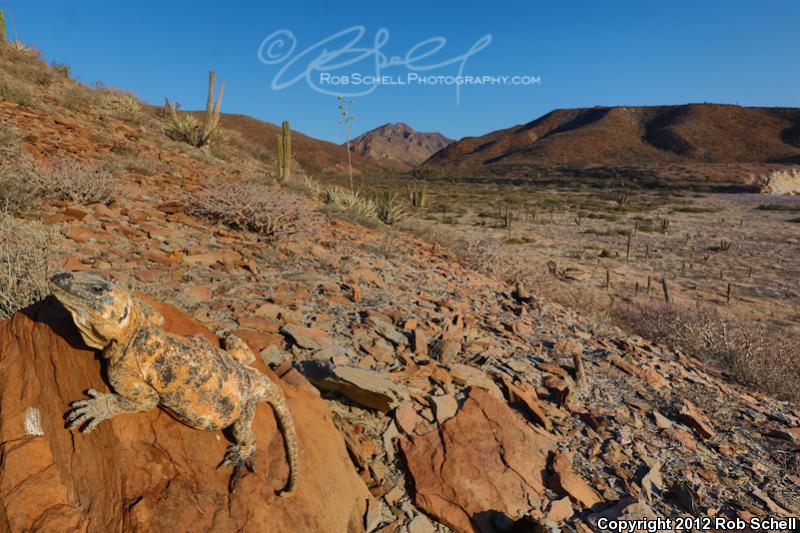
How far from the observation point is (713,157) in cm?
6694

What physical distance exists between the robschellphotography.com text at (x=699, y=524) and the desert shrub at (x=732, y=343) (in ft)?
10.4

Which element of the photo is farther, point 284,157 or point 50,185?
point 284,157

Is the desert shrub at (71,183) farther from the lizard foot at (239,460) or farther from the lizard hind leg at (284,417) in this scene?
the lizard foot at (239,460)

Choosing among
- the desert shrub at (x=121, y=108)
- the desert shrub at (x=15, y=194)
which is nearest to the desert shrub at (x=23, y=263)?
the desert shrub at (x=15, y=194)

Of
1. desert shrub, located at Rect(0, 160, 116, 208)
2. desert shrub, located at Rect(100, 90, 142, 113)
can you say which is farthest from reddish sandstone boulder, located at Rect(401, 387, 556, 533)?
desert shrub, located at Rect(100, 90, 142, 113)

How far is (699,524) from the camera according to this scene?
9.76 ft

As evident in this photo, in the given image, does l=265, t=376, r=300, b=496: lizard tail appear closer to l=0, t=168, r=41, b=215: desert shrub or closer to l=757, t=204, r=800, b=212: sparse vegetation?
l=0, t=168, r=41, b=215: desert shrub

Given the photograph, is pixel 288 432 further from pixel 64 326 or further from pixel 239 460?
pixel 64 326

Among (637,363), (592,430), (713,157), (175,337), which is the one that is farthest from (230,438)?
(713,157)

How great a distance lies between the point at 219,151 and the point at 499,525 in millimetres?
17378

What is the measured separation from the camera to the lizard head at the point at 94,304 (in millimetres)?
1838

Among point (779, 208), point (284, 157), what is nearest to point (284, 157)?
point (284, 157)

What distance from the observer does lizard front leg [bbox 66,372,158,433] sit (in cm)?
190

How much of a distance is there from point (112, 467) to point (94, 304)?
71 centimetres
